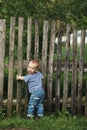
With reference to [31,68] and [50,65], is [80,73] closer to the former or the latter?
[50,65]

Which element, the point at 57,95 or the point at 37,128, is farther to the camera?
the point at 57,95

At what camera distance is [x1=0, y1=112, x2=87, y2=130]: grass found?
7.56 meters

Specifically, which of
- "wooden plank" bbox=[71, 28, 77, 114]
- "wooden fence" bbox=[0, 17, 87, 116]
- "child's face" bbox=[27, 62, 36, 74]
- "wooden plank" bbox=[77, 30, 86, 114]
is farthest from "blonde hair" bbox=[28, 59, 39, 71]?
"wooden plank" bbox=[77, 30, 86, 114]

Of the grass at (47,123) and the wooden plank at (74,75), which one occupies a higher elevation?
the wooden plank at (74,75)

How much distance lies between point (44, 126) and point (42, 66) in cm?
141

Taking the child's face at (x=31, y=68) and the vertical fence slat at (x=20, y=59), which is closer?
the child's face at (x=31, y=68)

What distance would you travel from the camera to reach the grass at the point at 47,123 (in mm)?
7559

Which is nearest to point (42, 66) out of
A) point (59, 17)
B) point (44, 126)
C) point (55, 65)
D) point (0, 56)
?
point (55, 65)

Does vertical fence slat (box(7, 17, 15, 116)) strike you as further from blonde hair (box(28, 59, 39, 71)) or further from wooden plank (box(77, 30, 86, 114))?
wooden plank (box(77, 30, 86, 114))

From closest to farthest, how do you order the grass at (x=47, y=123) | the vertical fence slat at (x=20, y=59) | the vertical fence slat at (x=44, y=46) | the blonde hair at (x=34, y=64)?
the grass at (x=47, y=123) < the blonde hair at (x=34, y=64) < the vertical fence slat at (x=20, y=59) < the vertical fence slat at (x=44, y=46)

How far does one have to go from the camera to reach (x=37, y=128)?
750 centimetres

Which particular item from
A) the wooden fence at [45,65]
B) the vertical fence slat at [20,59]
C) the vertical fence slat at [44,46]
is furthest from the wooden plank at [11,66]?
the vertical fence slat at [44,46]

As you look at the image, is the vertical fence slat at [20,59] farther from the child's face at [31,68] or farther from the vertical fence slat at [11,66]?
the child's face at [31,68]

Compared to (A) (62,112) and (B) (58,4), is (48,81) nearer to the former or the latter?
(A) (62,112)
